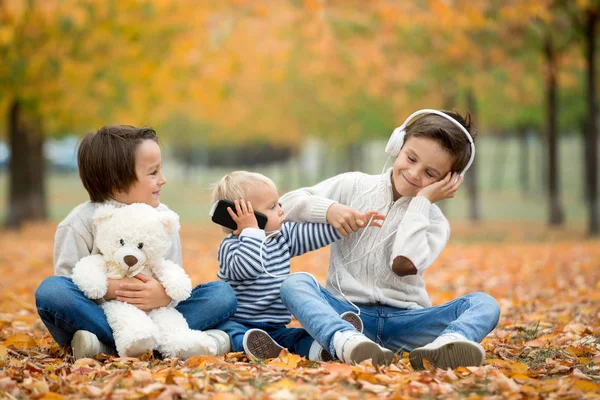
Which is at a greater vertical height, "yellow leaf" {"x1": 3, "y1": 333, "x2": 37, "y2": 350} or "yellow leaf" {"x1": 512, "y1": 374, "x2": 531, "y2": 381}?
"yellow leaf" {"x1": 512, "y1": 374, "x2": 531, "y2": 381}

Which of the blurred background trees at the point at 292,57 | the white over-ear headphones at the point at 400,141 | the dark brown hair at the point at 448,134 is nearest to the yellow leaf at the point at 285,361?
the white over-ear headphones at the point at 400,141

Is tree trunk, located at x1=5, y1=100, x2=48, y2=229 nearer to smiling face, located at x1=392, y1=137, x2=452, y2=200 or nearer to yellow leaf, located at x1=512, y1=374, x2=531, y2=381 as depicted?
smiling face, located at x1=392, y1=137, x2=452, y2=200

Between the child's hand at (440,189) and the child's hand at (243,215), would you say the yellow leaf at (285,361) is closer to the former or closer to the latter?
the child's hand at (243,215)

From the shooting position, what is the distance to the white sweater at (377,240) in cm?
377

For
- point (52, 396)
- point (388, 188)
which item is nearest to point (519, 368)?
point (388, 188)

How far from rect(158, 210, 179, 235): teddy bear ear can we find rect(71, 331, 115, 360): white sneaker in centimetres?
65

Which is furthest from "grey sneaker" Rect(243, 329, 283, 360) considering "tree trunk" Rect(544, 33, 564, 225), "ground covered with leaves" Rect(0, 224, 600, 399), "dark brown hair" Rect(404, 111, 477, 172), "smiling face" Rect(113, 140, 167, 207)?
"tree trunk" Rect(544, 33, 564, 225)

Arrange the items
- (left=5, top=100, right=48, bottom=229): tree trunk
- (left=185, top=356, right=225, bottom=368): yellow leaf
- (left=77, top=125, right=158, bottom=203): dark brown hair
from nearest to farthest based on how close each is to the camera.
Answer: (left=185, top=356, right=225, bottom=368): yellow leaf < (left=77, top=125, right=158, bottom=203): dark brown hair < (left=5, top=100, right=48, bottom=229): tree trunk

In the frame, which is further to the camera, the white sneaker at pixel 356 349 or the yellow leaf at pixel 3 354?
the yellow leaf at pixel 3 354

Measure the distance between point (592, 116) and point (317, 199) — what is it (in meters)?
10.9

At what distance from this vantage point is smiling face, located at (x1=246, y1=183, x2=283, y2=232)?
12.5 ft

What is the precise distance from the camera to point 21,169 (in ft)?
52.6

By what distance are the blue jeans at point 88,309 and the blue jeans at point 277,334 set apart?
9 cm

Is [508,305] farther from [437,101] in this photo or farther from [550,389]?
[437,101]
